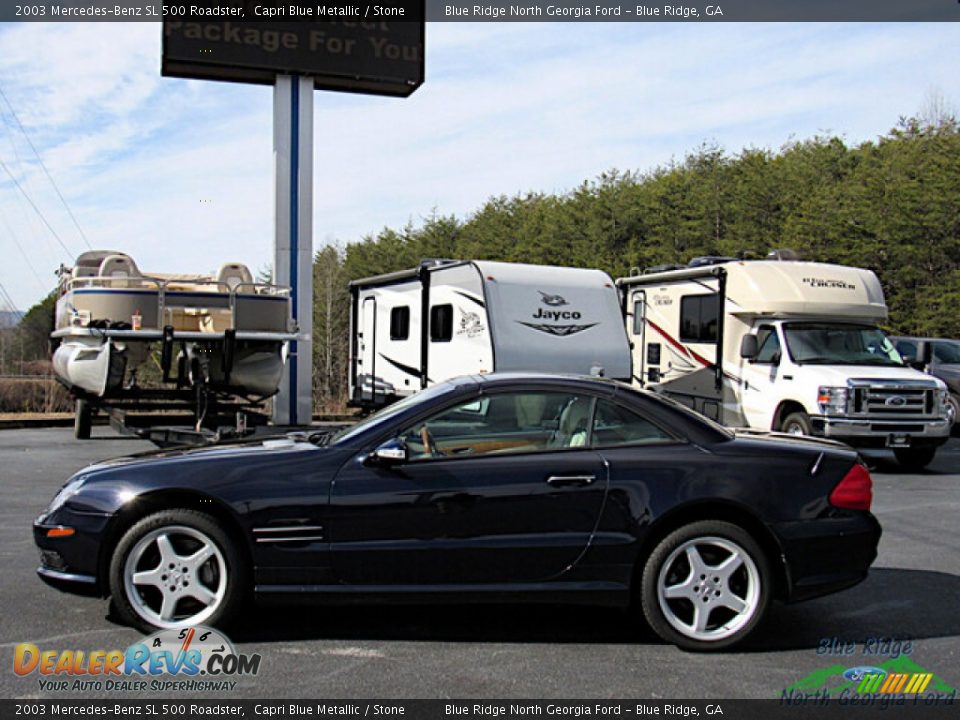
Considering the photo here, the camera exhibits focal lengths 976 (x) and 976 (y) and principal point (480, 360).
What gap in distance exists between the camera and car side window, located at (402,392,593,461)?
5.23 m

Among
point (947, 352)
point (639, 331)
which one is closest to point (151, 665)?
point (639, 331)

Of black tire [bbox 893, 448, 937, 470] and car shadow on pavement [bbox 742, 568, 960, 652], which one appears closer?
car shadow on pavement [bbox 742, 568, 960, 652]

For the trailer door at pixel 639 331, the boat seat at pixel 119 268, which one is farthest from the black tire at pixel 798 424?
the boat seat at pixel 119 268

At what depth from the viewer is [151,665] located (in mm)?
4680

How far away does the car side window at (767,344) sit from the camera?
13906 millimetres

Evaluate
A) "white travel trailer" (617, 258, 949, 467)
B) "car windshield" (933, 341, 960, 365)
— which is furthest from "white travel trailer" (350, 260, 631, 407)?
"car windshield" (933, 341, 960, 365)

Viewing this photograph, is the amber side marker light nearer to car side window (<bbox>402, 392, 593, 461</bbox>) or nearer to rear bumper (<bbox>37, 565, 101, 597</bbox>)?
rear bumper (<bbox>37, 565, 101, 597</bbox>)

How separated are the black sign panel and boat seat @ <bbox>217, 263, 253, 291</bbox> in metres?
5.04

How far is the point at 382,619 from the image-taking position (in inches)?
215

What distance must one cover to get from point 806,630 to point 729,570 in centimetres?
79

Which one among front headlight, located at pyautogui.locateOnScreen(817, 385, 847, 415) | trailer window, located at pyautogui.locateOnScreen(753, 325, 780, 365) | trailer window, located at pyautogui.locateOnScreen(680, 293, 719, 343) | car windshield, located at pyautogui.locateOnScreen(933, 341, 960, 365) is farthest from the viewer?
car windshield, located at pyautogui.locateOnScreen(933, 341, 960, 365)

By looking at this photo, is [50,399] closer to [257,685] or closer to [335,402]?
[335,402]

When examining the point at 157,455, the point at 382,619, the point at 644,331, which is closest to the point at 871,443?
the point at 644,331

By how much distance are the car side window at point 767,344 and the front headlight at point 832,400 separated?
1174 millimetres
